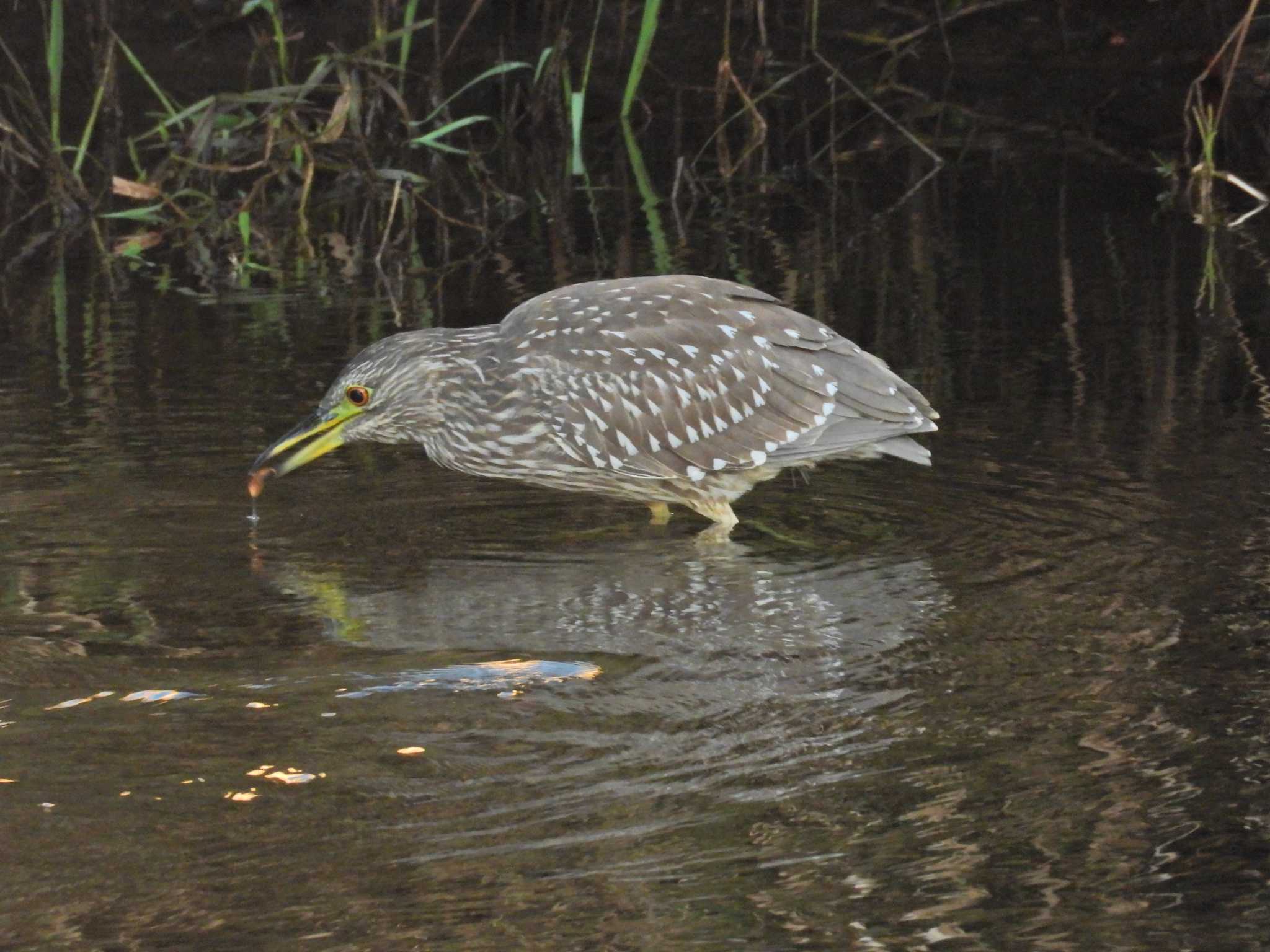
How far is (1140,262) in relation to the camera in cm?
1104

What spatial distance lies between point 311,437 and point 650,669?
222cm

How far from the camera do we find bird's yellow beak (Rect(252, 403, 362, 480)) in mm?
7191

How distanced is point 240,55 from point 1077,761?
12909 millimetres

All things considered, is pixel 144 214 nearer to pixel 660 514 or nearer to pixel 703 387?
pixel 660 514

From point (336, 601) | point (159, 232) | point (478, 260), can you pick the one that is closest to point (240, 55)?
point (159, 232)

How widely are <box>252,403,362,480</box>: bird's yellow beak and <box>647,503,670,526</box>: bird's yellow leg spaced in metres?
1.14

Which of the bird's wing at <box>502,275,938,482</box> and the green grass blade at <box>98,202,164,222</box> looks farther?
the green grass blade at <box>98,202,164,222</box>

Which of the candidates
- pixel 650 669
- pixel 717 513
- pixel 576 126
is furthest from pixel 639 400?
pixel 576 126

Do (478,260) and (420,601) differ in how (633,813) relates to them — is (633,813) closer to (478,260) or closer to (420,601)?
(420,601)

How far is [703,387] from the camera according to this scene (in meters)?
7.18

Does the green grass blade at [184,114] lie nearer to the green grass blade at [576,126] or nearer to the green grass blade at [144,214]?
the green grass blade at [144,214]

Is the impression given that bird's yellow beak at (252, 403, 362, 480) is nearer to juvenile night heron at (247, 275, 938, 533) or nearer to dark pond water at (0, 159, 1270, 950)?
juvenile night heron at (247, 275, 938, 533)

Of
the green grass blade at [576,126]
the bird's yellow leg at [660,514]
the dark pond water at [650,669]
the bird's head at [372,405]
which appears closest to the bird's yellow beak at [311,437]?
the bird's head at [372,405]

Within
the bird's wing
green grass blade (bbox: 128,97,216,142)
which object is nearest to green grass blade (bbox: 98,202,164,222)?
green grass blade (bbox: 128,97,216,142)
